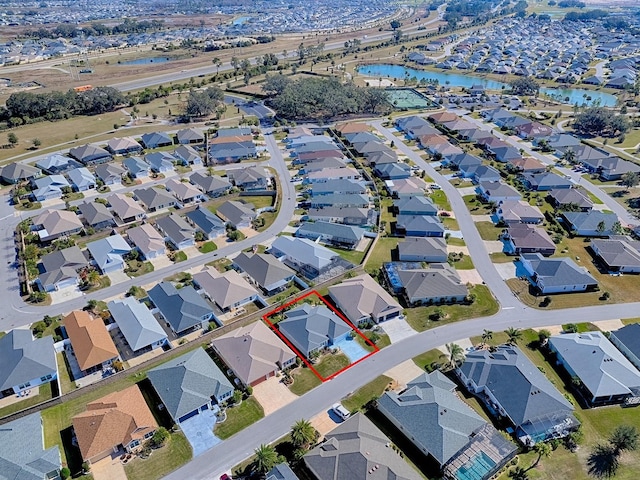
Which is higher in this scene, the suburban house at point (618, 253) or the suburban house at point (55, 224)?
the suburban house at point (55, 224)

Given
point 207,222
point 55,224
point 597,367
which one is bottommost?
point 597,367

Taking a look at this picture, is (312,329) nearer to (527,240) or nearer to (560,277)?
(560,277)

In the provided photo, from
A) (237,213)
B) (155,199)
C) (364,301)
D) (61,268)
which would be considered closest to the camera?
(364,301)

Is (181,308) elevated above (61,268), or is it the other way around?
(61,268)

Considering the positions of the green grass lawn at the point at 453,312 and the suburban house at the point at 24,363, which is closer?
the suburban house at the point at 24,363

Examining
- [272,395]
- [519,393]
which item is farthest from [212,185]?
[519,393]

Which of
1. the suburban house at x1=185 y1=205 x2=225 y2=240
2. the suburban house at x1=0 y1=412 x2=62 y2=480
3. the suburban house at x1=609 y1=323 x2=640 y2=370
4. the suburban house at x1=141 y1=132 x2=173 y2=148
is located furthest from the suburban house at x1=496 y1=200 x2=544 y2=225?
the suburban house at x1=141 y1=132 x2=173 y2=148

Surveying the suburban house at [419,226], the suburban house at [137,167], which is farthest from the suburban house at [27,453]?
the suburban house at [137,167]

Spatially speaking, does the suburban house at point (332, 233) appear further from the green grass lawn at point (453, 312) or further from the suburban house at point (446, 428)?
the suburban house at point (446, 428)

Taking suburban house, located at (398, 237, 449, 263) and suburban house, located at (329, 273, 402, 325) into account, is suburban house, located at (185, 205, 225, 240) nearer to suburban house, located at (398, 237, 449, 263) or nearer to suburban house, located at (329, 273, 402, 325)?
suburban house, located at (329, 273, 402, 325)
